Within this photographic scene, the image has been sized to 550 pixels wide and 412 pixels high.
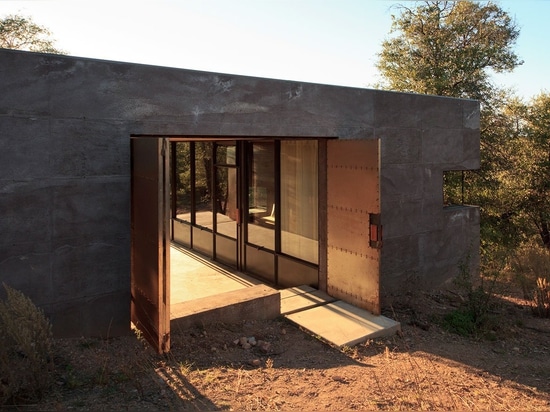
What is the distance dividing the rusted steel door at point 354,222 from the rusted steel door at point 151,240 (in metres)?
3.02

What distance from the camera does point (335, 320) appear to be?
21.1ft

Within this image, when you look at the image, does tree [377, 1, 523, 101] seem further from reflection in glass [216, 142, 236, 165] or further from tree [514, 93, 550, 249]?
reflection in glass [216, 142, 236, 165]

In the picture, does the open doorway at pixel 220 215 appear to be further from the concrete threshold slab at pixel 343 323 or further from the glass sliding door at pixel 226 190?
the concrete threshold slab at pixel 343 323

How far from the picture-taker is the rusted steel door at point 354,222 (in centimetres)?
645

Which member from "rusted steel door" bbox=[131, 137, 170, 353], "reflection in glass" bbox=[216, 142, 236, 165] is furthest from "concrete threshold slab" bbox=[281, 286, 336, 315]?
"reflection in glass" bbox=[216, 142, 236, 165]

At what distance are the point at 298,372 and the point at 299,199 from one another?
400cm

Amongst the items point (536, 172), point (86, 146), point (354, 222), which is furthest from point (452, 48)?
point (86, 146)

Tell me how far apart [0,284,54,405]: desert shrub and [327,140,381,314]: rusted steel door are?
4200 mm

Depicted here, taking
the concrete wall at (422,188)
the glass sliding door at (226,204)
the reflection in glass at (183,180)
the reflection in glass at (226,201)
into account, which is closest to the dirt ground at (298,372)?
the concrete wall at (422,188)

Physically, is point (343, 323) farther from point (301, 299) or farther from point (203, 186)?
point (203, 186)

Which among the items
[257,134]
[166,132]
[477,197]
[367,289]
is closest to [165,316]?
[166,132]

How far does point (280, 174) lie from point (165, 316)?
4406 mm

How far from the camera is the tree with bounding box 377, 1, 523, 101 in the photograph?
17047mm

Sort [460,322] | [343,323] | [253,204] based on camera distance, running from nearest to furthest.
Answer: [343,323], [460,322], [253,204]
